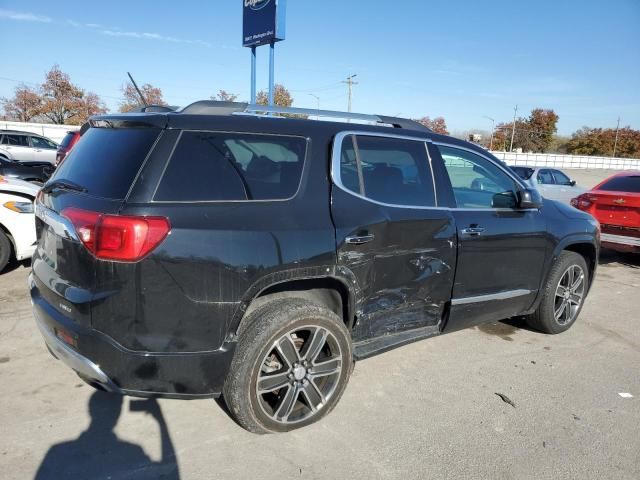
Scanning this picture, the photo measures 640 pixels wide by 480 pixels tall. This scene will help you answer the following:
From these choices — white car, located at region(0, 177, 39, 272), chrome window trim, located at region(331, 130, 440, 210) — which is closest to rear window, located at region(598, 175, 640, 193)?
chrome window trim, located at region(331, 130, 440, 210)

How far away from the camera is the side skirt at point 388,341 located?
3256 millimetres

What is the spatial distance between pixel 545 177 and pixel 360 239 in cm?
1339

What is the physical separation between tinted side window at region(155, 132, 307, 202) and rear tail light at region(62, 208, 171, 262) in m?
0.16

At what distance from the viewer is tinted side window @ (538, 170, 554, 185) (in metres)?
14.4

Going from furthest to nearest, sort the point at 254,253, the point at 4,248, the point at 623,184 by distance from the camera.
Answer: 1. the point at 623,184
2. the point at 4,248
3. the point at 254,253

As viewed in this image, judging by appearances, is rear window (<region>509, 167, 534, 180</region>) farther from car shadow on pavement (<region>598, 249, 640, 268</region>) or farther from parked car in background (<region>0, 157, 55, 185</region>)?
parked car in background (<region>0, 157, 55, 185</region>)

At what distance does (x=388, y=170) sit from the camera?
3.43 m

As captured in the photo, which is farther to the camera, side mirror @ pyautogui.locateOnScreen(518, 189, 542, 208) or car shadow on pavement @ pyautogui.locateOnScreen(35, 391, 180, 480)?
side mirror @ pyautogui.locateOnScreen(518, 189, 542, 208)

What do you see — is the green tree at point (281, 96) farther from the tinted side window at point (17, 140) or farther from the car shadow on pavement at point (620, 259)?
the car shadow on pavement at point (620, 259)

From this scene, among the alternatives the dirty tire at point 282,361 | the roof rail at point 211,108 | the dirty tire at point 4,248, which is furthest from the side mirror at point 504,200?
the dirty tire at point 4,248

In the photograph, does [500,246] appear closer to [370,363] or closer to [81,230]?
[370,363]

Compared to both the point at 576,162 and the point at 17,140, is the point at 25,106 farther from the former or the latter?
the point at 576,162

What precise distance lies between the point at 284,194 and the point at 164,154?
0.70 m

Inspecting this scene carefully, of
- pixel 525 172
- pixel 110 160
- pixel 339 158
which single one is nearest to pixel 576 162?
pixel 525 172
